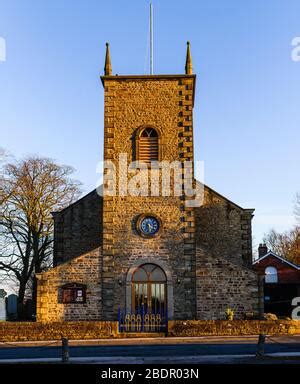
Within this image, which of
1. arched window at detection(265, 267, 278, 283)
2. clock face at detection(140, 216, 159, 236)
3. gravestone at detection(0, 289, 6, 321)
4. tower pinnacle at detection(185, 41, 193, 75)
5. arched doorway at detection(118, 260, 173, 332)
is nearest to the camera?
arched doorway at detection(118, 260, 173, 332)

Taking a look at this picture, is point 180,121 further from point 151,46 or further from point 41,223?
point 41,223

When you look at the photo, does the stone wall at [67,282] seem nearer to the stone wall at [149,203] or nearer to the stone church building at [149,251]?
the stone church building at [149,251]

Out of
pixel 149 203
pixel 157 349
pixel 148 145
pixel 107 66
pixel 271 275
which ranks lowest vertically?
pixel 157 349

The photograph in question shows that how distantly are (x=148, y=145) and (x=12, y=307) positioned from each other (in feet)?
52.6

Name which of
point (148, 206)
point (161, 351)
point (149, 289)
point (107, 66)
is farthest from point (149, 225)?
point (161, 351)

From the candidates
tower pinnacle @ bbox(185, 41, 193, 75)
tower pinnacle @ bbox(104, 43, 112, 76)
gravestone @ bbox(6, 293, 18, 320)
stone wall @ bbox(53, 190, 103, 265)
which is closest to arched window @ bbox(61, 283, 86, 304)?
stone wall @ bbox(53, 190, 103, 265)

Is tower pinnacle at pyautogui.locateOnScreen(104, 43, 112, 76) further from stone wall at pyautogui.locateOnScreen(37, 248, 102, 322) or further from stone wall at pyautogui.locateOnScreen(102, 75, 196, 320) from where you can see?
stone wall at pyautogui.locateOnScreen(37, 248, 102, 322)

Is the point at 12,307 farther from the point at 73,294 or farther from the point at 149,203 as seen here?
the point at 149,203

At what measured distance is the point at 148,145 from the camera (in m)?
27.1

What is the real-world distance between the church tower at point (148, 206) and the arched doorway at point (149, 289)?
5 centimetres

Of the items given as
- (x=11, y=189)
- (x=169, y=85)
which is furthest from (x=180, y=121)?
(x=11, y=189)

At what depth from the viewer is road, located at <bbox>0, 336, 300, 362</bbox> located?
1681cm

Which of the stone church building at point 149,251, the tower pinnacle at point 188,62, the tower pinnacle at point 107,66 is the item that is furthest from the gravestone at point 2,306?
the tower pinnacle at point 188,62

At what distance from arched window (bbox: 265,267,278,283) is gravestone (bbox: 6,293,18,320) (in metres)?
20.1
